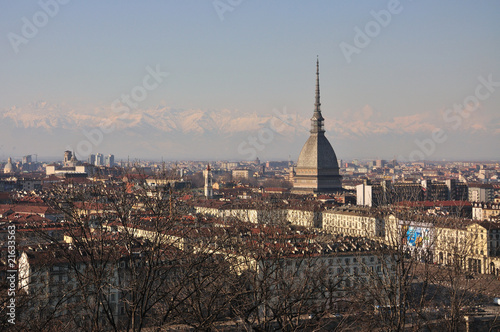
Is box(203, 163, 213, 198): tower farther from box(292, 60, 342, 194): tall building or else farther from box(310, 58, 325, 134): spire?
box(310, 58, 325, 134): spire

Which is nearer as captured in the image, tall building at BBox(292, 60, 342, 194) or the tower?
the tower

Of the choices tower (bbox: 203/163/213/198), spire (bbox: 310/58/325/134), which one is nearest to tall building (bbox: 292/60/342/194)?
spire (bbox: 310/58/325/134)

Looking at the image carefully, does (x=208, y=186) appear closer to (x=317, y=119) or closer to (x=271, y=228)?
(x=317, y=119)

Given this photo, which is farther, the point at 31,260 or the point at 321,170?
the point at 321,170

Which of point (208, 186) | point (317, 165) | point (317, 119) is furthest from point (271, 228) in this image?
point (317, 119)

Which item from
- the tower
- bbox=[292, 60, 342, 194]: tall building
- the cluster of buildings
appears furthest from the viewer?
bbox=[292, 60, 342, 194]: tall building

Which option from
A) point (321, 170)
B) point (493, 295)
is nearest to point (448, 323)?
point (493, 295)

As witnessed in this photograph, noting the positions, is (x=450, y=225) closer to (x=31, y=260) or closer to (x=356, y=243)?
(x=356, y=243)

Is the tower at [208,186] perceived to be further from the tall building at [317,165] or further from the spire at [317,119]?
the spire at [317,119]
